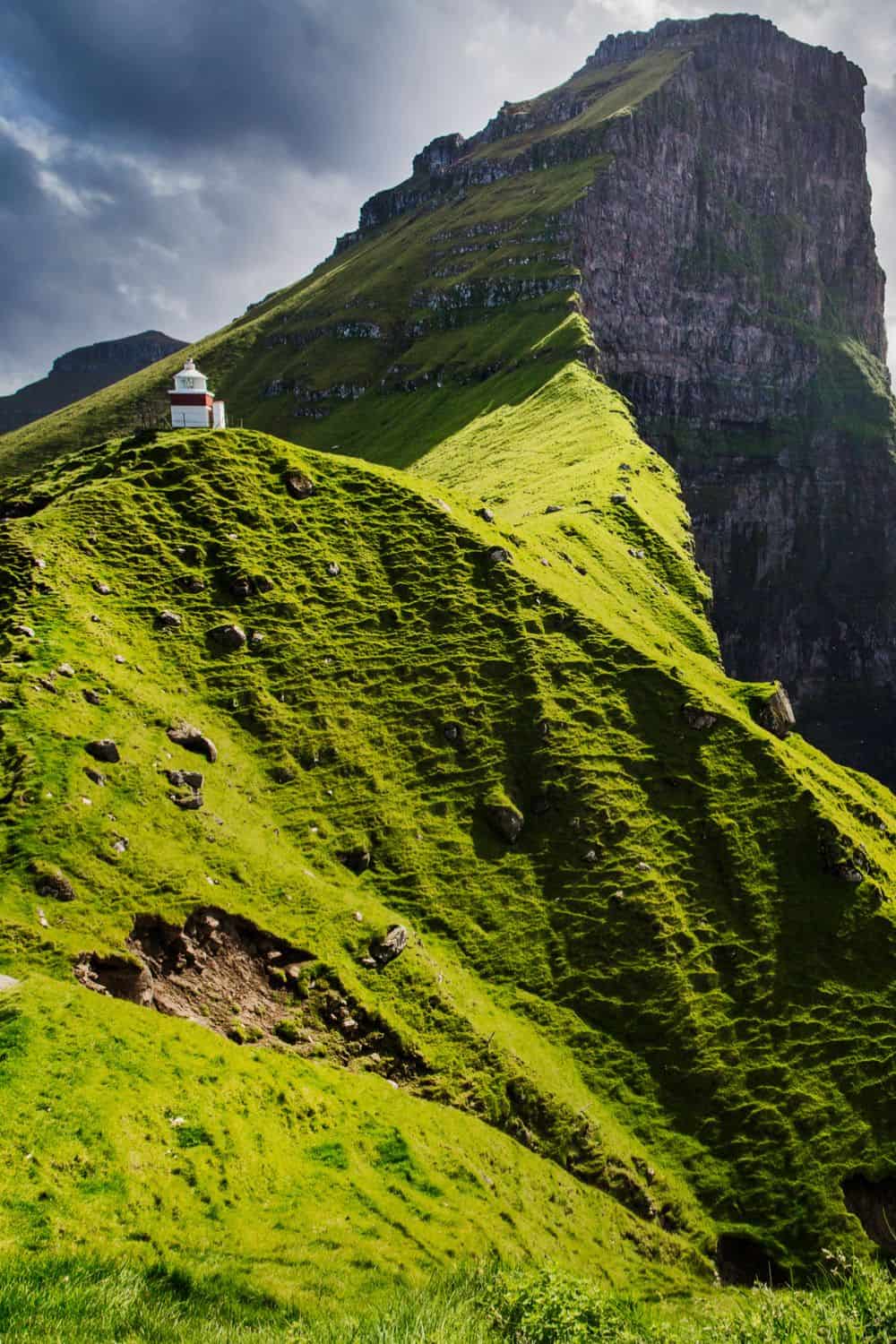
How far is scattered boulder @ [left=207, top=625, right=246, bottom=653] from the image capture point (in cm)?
5056

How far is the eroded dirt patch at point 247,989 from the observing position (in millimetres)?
30906

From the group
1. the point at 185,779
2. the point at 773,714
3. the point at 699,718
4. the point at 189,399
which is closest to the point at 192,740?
the point at 185,779

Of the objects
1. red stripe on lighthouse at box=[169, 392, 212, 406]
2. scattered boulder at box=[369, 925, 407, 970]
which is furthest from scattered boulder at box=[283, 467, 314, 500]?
scattered boulder at box=[369, 925, 407, 970]

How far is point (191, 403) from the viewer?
232 ft

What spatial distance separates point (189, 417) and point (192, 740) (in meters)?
37.4

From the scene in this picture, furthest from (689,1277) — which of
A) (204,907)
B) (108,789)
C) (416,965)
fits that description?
(108,789)

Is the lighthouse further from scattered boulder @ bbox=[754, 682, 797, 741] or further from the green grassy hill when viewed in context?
scattered boulder @ bbox=[754, 682, 797, 741]

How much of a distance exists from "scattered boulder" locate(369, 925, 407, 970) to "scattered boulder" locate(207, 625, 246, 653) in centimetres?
1968

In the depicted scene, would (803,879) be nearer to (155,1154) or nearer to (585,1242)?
(585,1242)

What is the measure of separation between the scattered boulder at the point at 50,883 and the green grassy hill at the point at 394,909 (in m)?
0.09

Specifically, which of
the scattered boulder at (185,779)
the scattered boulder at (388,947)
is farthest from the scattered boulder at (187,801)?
the scattered boulder at (388,947)

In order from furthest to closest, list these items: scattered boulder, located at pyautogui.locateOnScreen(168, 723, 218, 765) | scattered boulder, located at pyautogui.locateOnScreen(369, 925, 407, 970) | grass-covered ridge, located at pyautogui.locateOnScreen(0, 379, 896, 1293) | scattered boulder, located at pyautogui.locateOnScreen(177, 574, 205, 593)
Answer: scattered boulder, located at pyautogui.locateOnScreen(177, 574, 205, 593) < scattered boulder, located at pyautogui.locateOnScreen(168, 723, 218, 765) < scattered boulder, located at pyautogui.locateOnScreen(369, 925, 407, 970) < grass-covered ridge, located at pyautogui.locateOnScreen(0, 379, 896, 1293)

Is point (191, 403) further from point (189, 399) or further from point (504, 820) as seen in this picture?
point (504, 820)

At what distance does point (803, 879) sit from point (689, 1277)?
784 inches
